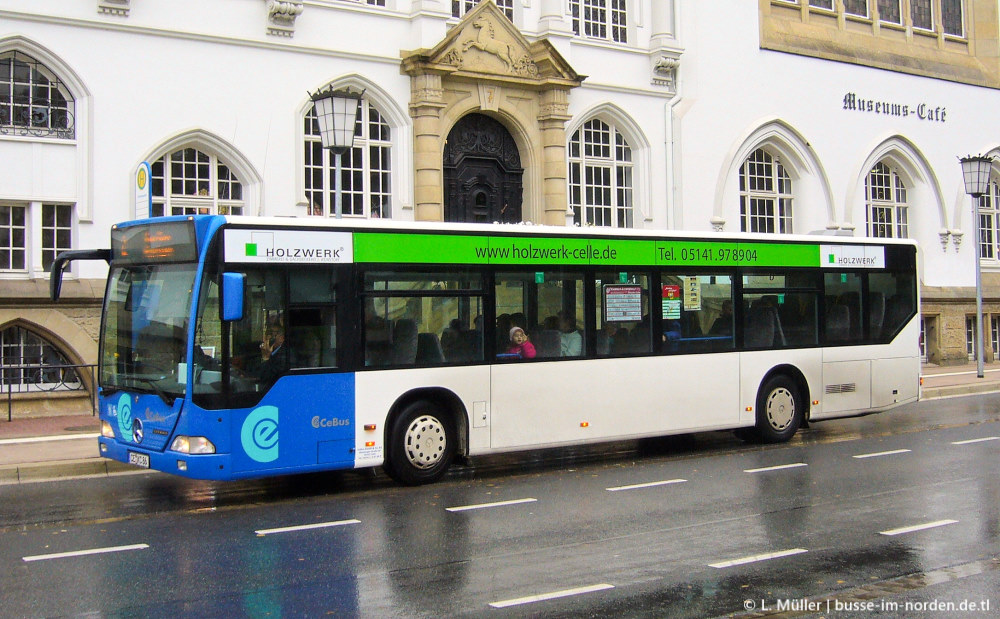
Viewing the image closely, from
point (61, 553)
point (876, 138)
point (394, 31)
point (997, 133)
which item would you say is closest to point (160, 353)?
point (61, 553)

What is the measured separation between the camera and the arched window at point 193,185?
18797mm

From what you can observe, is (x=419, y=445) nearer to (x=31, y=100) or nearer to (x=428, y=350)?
(x=428, y=350)

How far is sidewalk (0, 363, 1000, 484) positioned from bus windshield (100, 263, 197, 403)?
2.03 m

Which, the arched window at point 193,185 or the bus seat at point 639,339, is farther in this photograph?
the arched window at point 193,185

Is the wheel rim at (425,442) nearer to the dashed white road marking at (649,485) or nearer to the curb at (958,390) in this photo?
the dashed white road marking at (649,485)

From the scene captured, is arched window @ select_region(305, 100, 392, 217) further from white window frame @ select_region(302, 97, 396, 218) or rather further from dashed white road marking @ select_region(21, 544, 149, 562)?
dashed white road marking @ select_region(21, 544, 149, 562)

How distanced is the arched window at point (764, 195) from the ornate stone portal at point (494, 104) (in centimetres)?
632

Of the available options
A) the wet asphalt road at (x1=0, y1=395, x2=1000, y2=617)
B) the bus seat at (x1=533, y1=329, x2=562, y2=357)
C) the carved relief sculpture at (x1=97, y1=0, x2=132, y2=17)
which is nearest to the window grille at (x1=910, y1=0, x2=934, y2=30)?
the wet asphalt road at (x1=0, y1=395, x2=1000, y2=617)

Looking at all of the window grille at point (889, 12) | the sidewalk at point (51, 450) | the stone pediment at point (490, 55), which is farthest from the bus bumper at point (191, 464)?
the window grille at point (889, 12)

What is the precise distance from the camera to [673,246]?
1395 centimetres

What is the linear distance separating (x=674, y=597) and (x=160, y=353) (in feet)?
19.0

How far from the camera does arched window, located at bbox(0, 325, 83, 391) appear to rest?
57.2ft

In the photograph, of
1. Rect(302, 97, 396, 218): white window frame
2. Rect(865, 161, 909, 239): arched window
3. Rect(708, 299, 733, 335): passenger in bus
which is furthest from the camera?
Rect(865, 161, 909, 239): arched window

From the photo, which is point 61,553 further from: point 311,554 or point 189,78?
point 189,78
